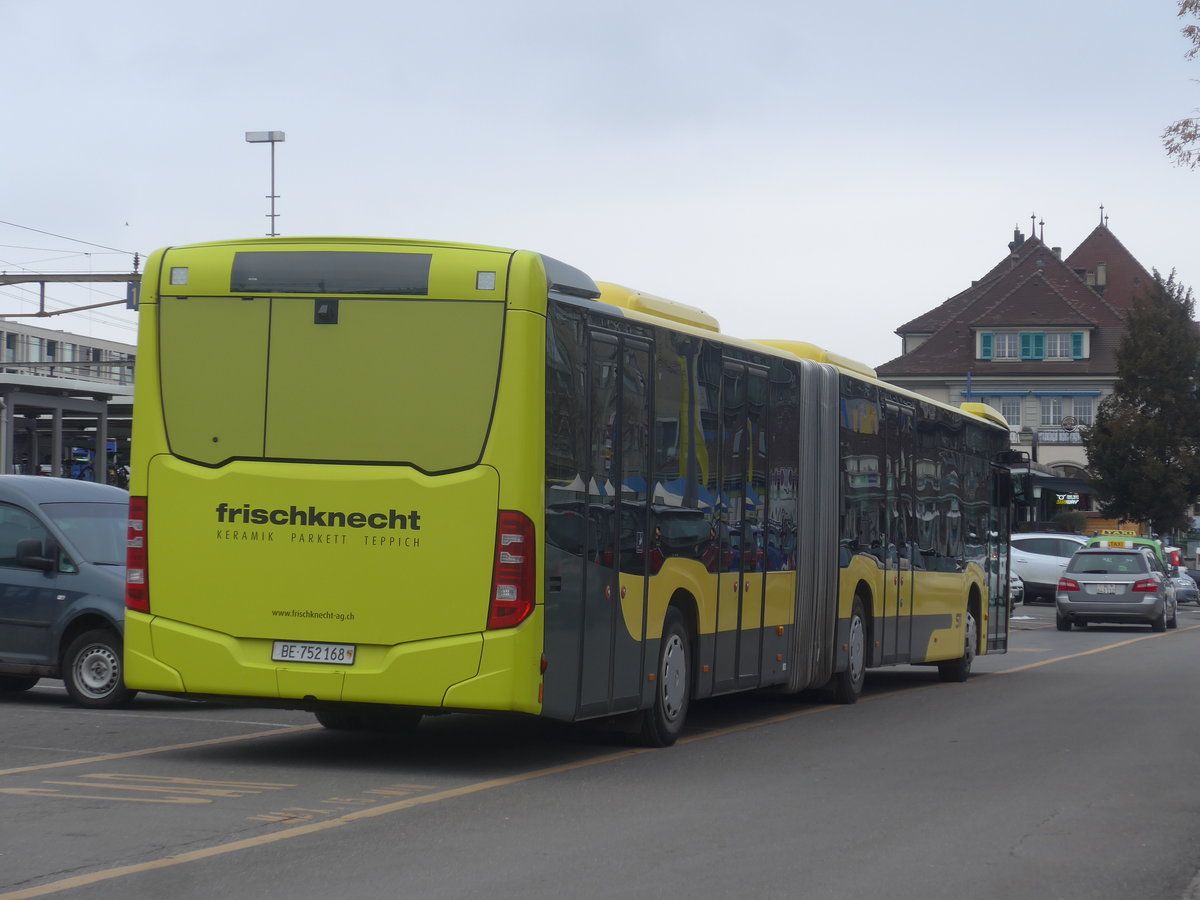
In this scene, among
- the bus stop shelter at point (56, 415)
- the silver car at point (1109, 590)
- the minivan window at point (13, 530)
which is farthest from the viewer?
the silver car at point (1109, 590)

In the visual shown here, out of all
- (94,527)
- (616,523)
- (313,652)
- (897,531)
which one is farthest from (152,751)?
(897,531)

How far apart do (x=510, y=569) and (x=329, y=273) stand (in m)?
2.08

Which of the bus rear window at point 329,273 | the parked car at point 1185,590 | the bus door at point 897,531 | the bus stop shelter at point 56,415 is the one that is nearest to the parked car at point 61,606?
the bus rear window at point 329,273

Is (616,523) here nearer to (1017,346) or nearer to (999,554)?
(999,554)

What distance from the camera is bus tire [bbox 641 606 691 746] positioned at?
1238 cm

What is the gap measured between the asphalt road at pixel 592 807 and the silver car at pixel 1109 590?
2111cm

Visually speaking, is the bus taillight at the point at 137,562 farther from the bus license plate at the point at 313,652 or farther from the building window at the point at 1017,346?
the building window at the point at 1017,346

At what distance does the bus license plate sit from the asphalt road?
2.23ft

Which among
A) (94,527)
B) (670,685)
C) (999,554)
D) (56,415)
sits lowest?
(670,685)

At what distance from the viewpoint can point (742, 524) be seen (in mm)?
13984

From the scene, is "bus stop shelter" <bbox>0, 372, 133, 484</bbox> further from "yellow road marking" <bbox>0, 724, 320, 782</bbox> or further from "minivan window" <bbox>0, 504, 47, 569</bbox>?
"yellow road marking" <bbox>0, 724, 320, 782</bbox>

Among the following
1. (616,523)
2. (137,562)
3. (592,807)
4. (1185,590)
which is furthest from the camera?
(1185,590)

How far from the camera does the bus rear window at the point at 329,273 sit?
10773mm

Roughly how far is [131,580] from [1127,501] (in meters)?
74.9
